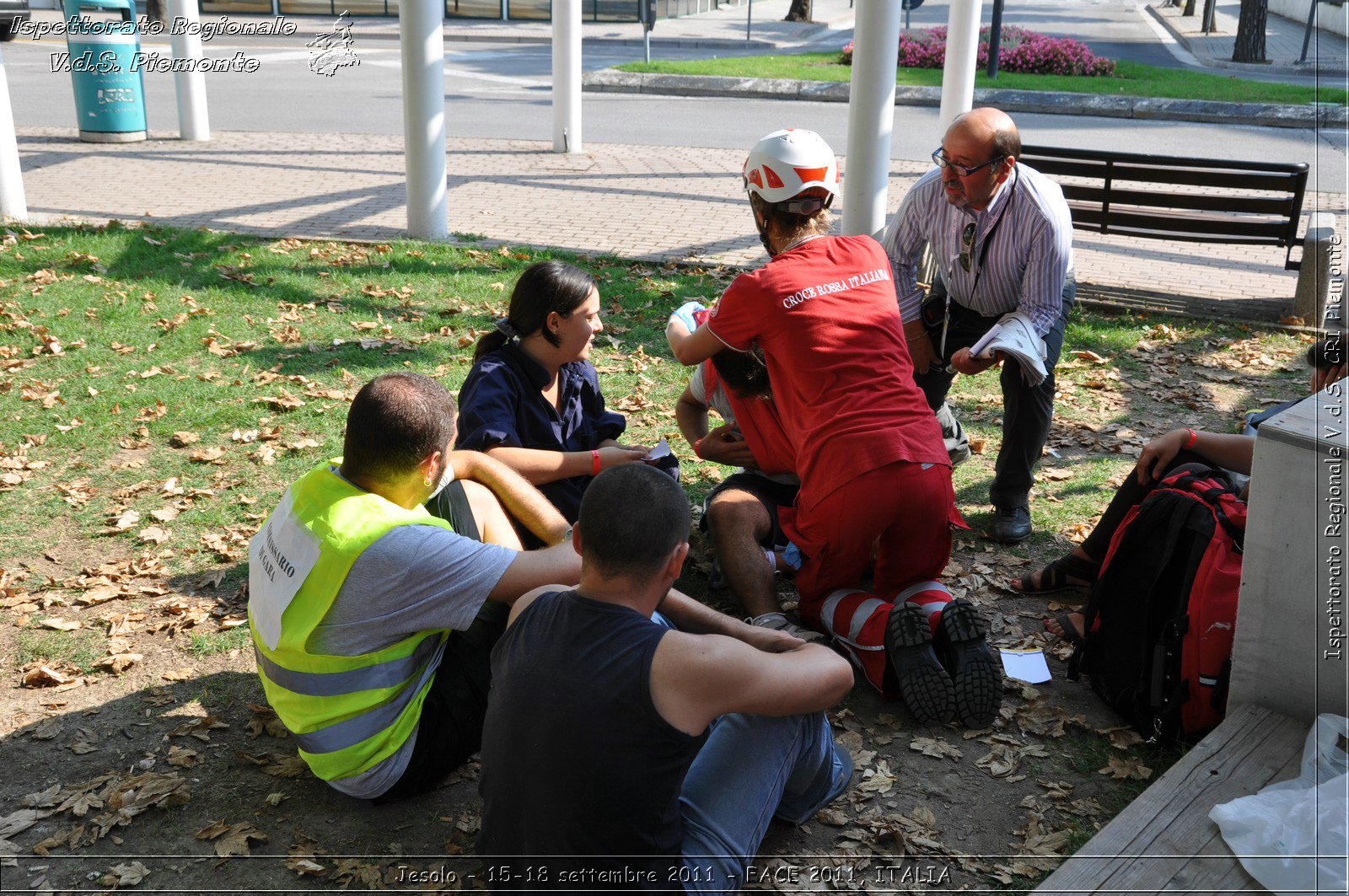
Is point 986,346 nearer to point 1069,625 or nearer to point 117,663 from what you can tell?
point 1069,625

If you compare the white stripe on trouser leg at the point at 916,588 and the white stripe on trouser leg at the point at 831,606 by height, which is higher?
the white stripe on trouser leg at the point at 916,588

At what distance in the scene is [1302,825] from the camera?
8.69ft

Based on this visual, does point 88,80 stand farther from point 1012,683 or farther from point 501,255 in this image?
point 1012,683

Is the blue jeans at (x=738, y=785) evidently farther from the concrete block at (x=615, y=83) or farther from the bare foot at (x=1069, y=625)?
the concrete block at (x=615, y=83)

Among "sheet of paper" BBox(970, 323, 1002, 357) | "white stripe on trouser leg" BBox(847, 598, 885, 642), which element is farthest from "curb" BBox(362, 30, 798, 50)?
"white stripe on trouser leg" BBox(847, 598, 885, 642)

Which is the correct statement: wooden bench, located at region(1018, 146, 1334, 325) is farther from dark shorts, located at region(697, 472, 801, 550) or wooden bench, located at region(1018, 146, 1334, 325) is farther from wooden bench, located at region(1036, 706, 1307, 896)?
wooden bench, located at region(1036, 706, 1307, 896)

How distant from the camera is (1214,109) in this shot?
1762 centimetres

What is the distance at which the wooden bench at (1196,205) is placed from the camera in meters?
8.00

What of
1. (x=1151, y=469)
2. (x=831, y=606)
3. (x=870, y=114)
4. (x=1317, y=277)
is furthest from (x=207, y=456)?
(x=1317, y=277)

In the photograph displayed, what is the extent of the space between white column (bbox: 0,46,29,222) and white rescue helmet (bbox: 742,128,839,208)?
8110 mm

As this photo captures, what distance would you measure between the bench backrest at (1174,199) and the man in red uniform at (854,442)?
5.11 meters

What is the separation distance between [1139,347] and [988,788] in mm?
4941

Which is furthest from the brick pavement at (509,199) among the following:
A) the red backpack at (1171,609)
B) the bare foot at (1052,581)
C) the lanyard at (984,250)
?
the red backpack at (1171,609)

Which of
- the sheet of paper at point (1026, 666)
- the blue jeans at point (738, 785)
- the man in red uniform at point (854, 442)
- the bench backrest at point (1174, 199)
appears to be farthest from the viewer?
the bench backrest at point (1174, 199)
